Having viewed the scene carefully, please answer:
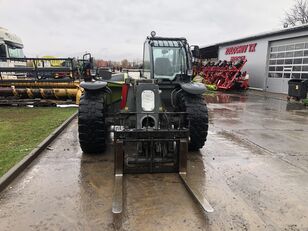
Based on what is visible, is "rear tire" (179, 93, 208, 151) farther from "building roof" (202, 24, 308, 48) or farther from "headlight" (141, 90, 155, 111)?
"building roof" (202, 24, 308, 48)

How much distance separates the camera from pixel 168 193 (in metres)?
4.45

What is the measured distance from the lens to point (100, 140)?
19.9 ft

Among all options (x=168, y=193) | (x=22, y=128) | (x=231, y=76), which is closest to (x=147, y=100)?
(x=168, y=193)

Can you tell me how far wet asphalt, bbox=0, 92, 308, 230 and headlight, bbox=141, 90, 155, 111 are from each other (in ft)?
3.80

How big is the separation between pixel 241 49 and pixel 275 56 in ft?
16.5

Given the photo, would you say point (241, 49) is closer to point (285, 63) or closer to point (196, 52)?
point (285, 63)

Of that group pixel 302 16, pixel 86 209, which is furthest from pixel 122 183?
pixel 302 16

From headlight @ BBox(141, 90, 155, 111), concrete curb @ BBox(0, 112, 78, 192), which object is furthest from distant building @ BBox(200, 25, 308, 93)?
concrete curb @ BBox(0, 112, 78, 192)

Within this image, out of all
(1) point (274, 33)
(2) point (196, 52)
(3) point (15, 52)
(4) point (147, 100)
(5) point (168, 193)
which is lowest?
(5) point (168, 193)

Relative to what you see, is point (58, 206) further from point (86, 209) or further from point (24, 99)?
point (24, 99)

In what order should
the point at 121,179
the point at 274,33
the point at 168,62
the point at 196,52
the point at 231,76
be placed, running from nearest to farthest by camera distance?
the point at 121,179, the point at 168,62, the point at 196,52, the point at 274,33, the point at 231,76

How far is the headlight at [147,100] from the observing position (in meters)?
5.46

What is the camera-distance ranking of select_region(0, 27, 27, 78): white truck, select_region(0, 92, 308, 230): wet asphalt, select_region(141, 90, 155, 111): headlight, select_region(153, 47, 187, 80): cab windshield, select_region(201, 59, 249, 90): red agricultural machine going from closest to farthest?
select_region(0, 92, 308, 230): wet asphalt < select_region(141, 90, 155, 111): headlight < select_region(153, 47, 187, 80): cab windshield < select_region(0, 27, 27, 78): white truck < select_region(201, 59, 249, 90): red agricultural machine

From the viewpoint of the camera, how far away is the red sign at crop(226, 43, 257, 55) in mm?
26609
